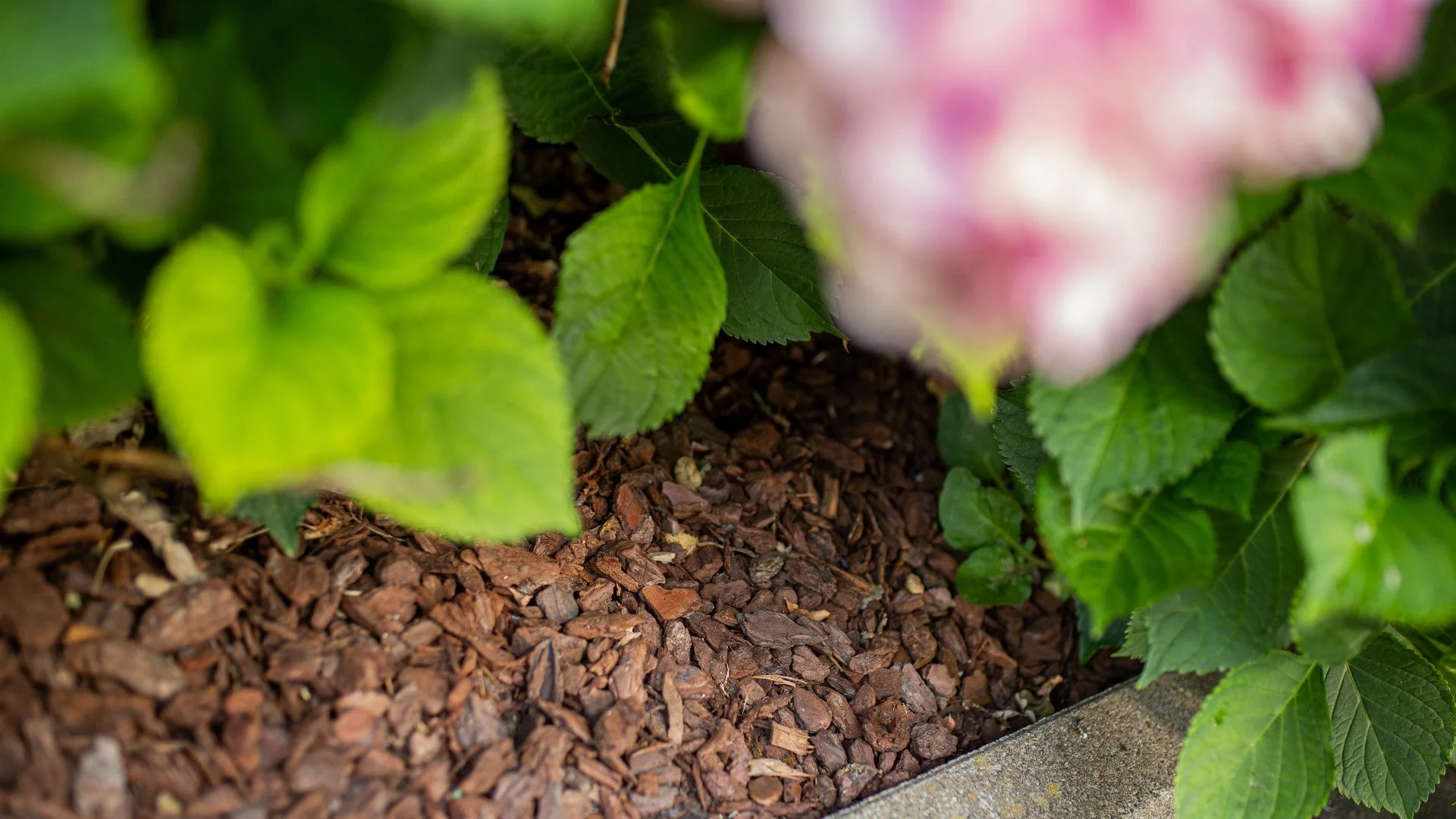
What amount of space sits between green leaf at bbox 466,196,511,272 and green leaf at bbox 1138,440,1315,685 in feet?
1.67

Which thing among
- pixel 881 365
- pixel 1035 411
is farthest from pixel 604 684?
pixel 881 365

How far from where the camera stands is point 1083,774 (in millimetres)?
785

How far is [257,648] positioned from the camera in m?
0.60

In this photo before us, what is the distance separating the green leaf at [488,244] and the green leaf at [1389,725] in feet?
2.26

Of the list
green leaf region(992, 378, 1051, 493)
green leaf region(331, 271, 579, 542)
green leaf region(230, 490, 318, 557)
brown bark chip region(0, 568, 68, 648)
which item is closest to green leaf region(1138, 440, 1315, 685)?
green leaf region(992, 378, 1051, 493)

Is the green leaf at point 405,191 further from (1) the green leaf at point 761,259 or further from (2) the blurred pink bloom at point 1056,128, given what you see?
(1) the green leaf at point 761,259

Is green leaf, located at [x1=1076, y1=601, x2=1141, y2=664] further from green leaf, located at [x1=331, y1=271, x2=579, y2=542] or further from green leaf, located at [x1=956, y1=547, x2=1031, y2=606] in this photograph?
green leaf, located at [x1=331, y1=271, x2=579, y2=542]

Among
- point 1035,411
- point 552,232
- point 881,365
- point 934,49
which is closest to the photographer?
point 934,49

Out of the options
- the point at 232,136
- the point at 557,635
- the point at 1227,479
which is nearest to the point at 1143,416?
the point at 1227,479

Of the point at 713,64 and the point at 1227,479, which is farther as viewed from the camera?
the point at 1227,479

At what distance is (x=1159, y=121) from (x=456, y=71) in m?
0.31

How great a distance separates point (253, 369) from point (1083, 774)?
0.67m

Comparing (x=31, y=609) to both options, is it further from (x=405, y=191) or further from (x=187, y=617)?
(x=405, y=191)

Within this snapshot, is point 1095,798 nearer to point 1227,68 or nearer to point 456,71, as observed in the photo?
point 1227,68
